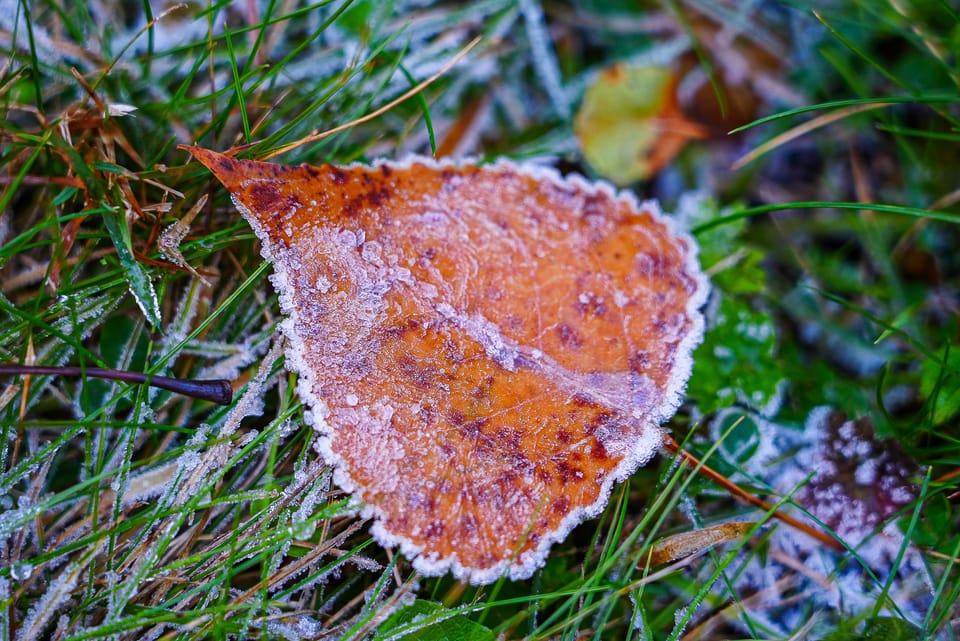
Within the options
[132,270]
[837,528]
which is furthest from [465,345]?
[837,528]

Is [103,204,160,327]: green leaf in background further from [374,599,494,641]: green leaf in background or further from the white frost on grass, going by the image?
the white frost on grass

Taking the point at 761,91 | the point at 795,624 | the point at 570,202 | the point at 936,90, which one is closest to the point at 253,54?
the point at 570,202

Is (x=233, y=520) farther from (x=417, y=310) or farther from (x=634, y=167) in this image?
(x=634, y=167)

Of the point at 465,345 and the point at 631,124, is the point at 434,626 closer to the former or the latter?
the point at 465,345

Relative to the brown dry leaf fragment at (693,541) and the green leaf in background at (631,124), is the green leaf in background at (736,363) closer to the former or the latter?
the brown dry leaf fragment at (693,541)

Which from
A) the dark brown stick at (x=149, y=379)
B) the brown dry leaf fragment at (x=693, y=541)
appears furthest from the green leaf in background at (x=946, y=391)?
the dark brown stick at (x=149, y=379)

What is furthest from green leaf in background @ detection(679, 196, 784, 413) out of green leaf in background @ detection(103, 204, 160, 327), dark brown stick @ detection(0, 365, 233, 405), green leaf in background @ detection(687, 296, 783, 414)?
green leaf in background @ detection(103, 204, 160, 327)
